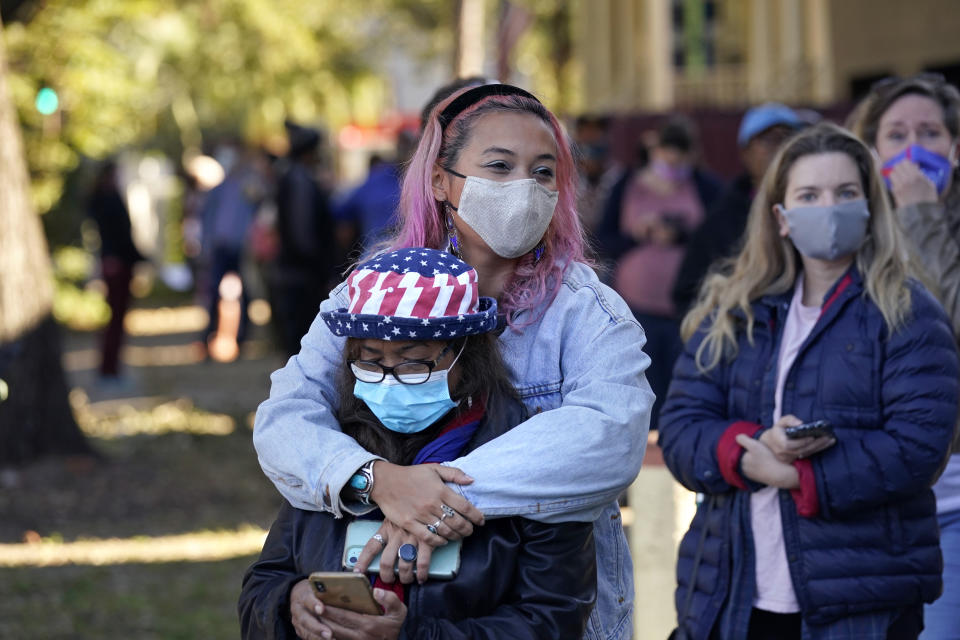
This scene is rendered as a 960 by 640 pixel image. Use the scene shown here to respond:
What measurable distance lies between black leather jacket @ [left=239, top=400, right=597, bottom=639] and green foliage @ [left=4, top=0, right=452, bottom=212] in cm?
1096

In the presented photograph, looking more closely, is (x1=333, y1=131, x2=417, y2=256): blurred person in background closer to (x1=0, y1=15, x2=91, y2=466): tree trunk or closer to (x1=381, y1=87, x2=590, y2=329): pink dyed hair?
(x1=0, y1=15, x2=91, y2=466): tree trunk

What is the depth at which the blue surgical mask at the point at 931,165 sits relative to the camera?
4.39m

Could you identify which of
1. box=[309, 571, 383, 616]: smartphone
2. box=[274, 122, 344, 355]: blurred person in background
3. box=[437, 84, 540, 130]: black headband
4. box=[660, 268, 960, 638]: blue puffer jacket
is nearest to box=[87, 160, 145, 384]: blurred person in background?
box=[274, 122, 344, 355]: blurred person in background

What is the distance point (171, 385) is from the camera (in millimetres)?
14461

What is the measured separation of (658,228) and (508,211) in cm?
504

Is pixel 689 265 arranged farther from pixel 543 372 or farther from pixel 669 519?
pixel 543 372

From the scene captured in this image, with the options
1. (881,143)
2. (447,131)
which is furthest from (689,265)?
(447,131)

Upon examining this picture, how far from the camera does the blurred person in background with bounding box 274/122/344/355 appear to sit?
428 inches

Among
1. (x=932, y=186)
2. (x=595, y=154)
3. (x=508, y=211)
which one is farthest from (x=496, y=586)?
(x=595, y=154)

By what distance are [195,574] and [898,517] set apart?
15.8 feet

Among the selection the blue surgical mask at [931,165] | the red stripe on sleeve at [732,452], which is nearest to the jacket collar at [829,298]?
the red stripe on sleeve at [732,452]

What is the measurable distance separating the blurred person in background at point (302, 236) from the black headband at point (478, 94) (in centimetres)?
799

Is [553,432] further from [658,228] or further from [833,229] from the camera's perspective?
[658,228]

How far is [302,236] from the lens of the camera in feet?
36.7
